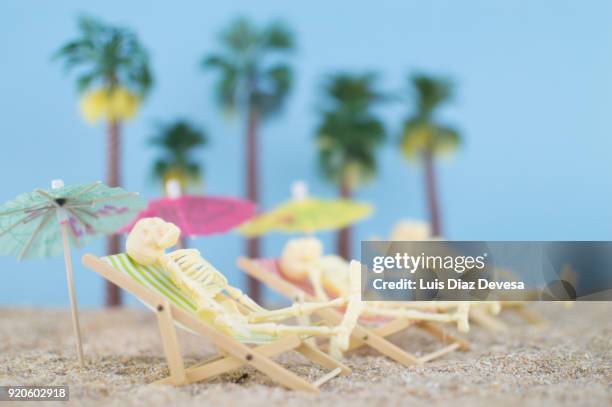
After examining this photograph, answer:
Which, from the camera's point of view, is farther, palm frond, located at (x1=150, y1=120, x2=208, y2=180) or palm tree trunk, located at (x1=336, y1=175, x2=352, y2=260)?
palm tree trunk, located at (x1=336, y1=175, x2=352, y2=260)

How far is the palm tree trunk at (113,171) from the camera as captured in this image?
25.0ft

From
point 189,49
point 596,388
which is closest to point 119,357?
point 596,388

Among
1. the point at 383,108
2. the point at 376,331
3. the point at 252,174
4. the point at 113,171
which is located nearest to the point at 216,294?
the point at 376,331

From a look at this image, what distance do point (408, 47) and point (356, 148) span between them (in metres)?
2.73

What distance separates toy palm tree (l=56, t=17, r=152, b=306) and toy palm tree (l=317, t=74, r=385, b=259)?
253 centimetres

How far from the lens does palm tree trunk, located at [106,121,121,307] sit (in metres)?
7.61

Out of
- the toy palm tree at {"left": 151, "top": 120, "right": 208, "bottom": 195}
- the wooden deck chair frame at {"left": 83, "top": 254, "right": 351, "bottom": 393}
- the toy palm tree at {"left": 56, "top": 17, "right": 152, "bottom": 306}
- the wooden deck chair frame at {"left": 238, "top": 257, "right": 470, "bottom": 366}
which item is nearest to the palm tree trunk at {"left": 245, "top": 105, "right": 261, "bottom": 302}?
the toy palm tree at {"left": 151, "top": 120, "right": 208, "bottom": 195}

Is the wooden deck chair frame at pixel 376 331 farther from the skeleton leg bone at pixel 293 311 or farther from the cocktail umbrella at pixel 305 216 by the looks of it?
the cocktail umbrella at pixel 305 216

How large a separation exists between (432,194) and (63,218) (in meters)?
6.73

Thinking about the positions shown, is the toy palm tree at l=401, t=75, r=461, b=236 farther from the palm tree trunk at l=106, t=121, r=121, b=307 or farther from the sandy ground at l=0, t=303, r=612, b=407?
the sandy ground at l=0, t=303, r=612, b=407

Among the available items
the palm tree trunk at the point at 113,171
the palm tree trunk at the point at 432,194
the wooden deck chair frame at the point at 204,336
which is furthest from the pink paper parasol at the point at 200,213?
the palm tree trunk at the point at 432,194

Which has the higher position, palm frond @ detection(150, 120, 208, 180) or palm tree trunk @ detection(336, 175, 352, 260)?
palm frond @ detection(150, 120, 208, 180)

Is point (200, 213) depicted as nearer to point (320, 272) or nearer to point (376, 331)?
point (320, 272)

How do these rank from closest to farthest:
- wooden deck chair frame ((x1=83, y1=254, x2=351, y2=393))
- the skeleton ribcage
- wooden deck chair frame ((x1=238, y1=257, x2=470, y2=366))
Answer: wooden deck chair frame ((x1=83, y1=254, x2=351, y2=393)), the skeleton ribcage, wooden deck chair frame ((x1=238, y1=257, x2=470, y2=366))
